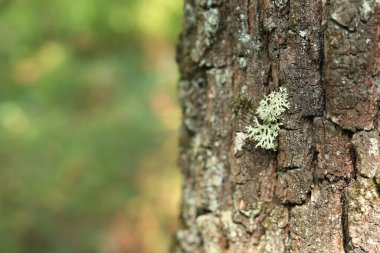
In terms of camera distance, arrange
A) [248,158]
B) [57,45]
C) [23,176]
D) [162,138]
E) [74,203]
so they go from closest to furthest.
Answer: [248,158]
[23,176]
[74,203]
[57,45]
[162,138]

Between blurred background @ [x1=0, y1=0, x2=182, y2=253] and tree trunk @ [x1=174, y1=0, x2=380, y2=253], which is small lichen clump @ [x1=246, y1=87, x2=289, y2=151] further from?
blurred background @ [x1=0, y1=0, x2=182, y2=253]

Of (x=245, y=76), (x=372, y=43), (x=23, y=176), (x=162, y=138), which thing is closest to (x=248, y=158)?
(x=245, y=76)

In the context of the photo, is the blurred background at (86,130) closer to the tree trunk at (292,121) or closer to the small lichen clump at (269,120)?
the tree trunk at (292,121)

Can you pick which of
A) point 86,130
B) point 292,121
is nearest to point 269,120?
point 292,121

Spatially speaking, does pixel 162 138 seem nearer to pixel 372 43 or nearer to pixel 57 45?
pixel 57 45

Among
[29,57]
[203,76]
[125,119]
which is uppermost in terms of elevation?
[29,57]

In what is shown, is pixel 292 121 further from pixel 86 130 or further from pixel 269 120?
pixel 86 130

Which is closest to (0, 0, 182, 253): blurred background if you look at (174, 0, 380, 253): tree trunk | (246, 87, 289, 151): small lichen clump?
(174, 0, 380, 253): tree trunk

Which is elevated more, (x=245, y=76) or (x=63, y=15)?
(x=63, y=15)
